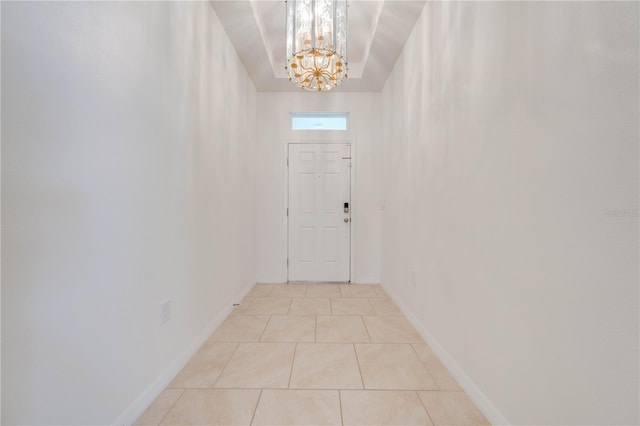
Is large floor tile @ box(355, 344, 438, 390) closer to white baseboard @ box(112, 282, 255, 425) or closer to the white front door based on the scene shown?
white baseboard @ box(112, 282, 255, 425)

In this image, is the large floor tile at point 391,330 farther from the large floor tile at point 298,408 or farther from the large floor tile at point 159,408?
the large floor tile at point 159,408

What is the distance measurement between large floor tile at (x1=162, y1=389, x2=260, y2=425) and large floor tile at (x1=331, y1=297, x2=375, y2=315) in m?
1.38

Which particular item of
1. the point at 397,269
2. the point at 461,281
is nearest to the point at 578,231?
the point at 461,281

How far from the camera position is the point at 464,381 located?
1644 mm

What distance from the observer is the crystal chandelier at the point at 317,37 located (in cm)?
208

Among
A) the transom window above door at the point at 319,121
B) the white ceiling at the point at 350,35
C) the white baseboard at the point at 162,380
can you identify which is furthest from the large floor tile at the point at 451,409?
the transom window above door at the point at 319,121

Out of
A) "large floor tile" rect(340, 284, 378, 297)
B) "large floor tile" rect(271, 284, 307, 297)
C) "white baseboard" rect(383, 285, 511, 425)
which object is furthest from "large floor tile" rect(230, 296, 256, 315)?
"white baseboard" rect(383, 285, 511, 425)

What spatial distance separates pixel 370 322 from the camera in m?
2.62

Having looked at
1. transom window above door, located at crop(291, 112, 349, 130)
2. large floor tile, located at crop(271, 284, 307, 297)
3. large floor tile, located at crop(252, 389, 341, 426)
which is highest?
transom window above door, located at crop(291, 112, 349, 130)

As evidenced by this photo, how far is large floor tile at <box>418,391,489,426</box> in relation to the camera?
1411 millimetres

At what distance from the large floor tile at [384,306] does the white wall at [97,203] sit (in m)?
1.72

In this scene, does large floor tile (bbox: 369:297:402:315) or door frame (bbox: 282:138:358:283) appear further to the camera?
door frame (bbox: 282:138:358:283)

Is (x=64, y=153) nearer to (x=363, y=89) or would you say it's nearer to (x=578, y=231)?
(x=578, y=231)

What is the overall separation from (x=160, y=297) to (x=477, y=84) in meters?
2.10
